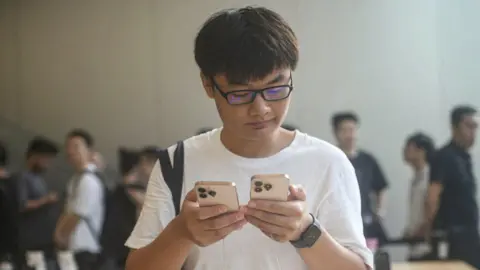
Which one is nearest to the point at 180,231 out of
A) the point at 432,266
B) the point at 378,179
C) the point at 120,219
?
the point at 432,266

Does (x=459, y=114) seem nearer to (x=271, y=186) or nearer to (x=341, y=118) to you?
(x=341, y=118)

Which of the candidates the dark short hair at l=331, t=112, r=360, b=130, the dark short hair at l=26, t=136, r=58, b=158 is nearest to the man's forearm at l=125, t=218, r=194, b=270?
the dark short hair at l=331, t=112, r=360, b=130

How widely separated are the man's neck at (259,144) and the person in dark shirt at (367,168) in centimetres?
238

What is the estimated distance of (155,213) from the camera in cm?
103

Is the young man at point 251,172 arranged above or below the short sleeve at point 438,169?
above

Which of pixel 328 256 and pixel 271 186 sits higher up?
pixel 271 186

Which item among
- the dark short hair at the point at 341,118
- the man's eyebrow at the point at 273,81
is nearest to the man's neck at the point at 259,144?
the man's eyebrow at the point at 273,81

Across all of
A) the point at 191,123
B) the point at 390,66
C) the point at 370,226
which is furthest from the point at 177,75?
the point at 370,226

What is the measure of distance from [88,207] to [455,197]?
6.37 feet

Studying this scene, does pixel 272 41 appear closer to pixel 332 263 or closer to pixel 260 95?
pixel 260 95

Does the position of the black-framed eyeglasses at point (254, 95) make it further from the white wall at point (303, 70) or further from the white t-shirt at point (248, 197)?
the white wall at point (303, 70)

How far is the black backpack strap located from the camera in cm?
102

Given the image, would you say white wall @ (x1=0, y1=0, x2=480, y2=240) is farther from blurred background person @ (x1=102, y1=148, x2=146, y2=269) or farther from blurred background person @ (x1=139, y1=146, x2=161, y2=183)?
blurred background person @ (x1=102, y1=148, x2=146, y2=269)

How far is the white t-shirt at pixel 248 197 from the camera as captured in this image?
995mm
